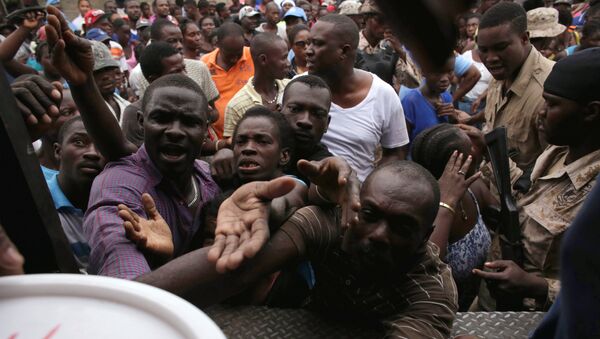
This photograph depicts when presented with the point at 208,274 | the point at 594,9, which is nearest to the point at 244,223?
the point at 208,274

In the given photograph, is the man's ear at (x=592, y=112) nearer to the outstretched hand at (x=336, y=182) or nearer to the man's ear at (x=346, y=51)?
the outstretched hand at (x=336, y=182)

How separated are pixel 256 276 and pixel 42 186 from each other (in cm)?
83

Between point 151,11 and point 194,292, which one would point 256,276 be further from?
point 151,11

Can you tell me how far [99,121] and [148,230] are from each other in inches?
26.5

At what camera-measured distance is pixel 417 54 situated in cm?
74

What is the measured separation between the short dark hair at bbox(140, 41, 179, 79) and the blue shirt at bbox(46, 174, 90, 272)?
5.97ft

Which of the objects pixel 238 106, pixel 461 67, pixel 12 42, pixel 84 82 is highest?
pixel 84 82

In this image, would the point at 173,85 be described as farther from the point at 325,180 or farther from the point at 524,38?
the point at 524,38

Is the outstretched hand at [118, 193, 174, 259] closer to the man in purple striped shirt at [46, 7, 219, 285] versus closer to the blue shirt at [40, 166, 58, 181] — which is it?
the man in purple striped shirt at [46, 7, 219, 285]

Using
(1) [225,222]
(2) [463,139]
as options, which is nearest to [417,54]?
(1) [225,222]

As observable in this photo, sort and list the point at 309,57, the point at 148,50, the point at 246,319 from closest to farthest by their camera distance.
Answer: the point at 246,319 < the point at 309,57 < the point at 148,50

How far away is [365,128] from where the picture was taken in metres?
3.55

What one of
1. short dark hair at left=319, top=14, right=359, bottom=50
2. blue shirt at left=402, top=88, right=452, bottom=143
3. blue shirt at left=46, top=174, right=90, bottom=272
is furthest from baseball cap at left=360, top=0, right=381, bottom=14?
blue shirt at left=46, top=174, right=90, bottom=272

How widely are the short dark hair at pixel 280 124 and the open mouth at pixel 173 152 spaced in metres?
0.51
